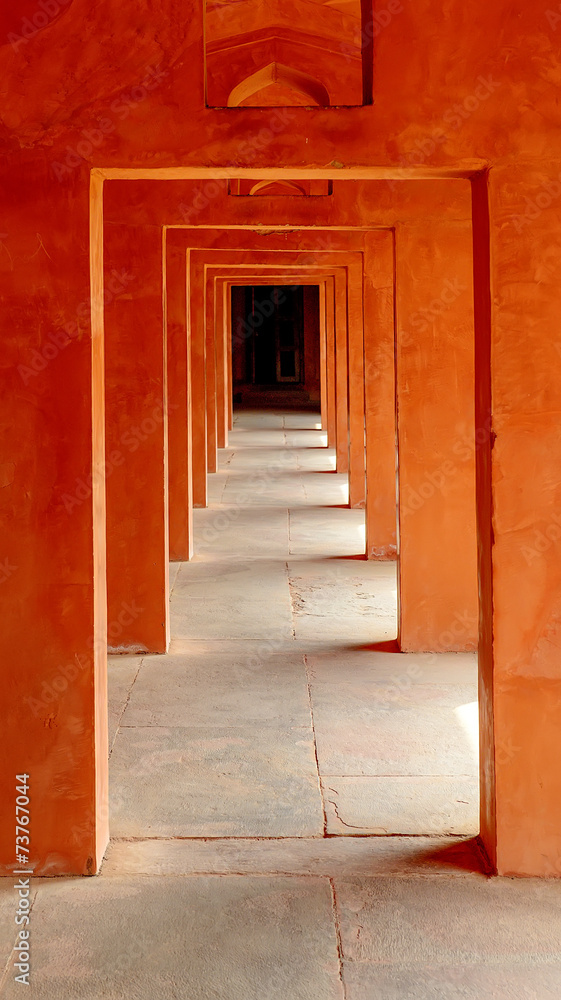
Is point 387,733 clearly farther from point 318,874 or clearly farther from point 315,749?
point 318,874

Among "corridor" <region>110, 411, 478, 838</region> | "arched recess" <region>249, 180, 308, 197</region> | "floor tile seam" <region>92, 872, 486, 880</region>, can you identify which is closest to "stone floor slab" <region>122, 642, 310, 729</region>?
"corridor" <region>110, 411, 478, 838</region>

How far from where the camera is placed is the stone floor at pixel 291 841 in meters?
3.33

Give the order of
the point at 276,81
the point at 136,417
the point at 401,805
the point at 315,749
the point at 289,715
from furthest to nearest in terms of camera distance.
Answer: the point at 276,81 < the point at 136,417 < the point at 289,715 < the point at 315,749 < the point at 401,805

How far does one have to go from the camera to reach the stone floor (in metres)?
3.33

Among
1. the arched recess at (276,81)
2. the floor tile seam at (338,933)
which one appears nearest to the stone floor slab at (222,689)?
the floor tile seam at (338,933)

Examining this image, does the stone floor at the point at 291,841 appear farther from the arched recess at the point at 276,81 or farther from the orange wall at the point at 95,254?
the arched recess at the point at 276,81

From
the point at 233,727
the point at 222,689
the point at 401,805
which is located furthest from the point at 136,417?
the point at 401,805

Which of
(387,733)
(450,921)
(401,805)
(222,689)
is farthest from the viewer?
(222,689)

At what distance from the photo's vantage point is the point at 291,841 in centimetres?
438

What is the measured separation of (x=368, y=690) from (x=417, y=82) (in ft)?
13.0

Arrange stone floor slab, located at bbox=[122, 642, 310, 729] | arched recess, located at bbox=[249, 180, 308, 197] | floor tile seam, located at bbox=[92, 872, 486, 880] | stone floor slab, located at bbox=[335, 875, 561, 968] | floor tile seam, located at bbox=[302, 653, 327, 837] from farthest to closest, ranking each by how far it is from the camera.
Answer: arched recess, located at bbox=[249, 180, 308, 197] < stone floor slab, located at bbox=[122, 642, 310, 729] < floor tile seam, located at bbox=[302, 653, 327, 837] < floor tile seam, located at bbox=[92, 872, 486, 880] < stone floor slab, located at bbox=[335, 875, 561, 968]

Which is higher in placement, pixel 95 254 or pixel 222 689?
pixel 95 254

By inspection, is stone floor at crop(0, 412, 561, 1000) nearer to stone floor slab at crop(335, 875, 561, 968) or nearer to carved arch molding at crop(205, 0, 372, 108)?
stone floor slab at crop(335, 875, 561, 968)

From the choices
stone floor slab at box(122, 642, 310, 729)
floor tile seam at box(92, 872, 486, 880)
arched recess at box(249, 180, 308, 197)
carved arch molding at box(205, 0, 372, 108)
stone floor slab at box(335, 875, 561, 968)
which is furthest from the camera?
arched recess at box(249, 180, 308, 197)
